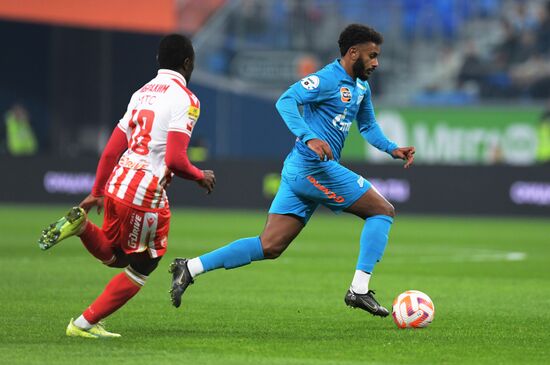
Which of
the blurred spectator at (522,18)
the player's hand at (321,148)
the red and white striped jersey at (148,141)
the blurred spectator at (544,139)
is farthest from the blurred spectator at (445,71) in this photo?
the red and white striped jersey at (148,141)

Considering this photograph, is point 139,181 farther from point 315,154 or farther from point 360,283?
point 360,283

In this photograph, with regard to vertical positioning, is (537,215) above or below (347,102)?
below

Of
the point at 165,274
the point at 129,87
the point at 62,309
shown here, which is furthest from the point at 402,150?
the point at 129,87

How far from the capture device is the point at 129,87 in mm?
32906

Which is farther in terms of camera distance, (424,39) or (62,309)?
(424,39)

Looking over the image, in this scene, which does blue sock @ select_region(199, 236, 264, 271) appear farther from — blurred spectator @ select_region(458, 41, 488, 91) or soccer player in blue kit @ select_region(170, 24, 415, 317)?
blurred spectator @ select_region(458, 41, 488, 91)

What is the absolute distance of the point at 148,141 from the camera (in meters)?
7.72

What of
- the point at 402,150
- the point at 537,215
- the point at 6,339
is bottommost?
the point at 537,215

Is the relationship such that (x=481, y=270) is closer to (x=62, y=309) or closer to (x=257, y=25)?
(x=62, y=309)

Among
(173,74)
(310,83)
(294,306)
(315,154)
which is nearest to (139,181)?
(173,74)

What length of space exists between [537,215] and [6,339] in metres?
17.9

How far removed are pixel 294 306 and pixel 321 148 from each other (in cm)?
227

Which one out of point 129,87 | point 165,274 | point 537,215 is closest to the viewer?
point 165,274

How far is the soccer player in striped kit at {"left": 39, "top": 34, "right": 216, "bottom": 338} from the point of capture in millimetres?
7676
